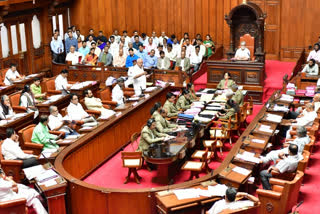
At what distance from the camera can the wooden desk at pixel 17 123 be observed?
1071cm

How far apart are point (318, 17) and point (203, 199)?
11880 millimetres

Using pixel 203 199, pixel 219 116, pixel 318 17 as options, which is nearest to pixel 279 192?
pixel 203 199

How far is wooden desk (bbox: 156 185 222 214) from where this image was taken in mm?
7281

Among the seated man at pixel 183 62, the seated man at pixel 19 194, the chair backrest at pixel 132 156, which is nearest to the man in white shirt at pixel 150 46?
the seated man at pixel 183 62

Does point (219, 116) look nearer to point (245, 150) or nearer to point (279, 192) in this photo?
point (245, 150)

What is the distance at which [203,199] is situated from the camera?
293 inches

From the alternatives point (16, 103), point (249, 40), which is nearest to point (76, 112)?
point (16, 103)

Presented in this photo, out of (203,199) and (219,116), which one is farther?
(219,116)

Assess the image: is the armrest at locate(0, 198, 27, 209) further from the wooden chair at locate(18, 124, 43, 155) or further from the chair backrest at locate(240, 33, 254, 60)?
the chair backrest at locate(240, 33, 254, 60)

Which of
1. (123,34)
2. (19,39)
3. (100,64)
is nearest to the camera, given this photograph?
(100,64)

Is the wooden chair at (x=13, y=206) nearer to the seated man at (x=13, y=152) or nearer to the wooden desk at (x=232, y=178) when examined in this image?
the seated man at (x=13, y=152)

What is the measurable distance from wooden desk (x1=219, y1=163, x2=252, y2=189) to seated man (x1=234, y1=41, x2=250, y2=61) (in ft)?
23.5

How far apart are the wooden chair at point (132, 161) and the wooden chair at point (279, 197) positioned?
2.69 metres

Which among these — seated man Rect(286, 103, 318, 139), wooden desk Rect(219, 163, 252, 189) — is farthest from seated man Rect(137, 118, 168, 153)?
seated man Rect(286, 103, 318, 139)
